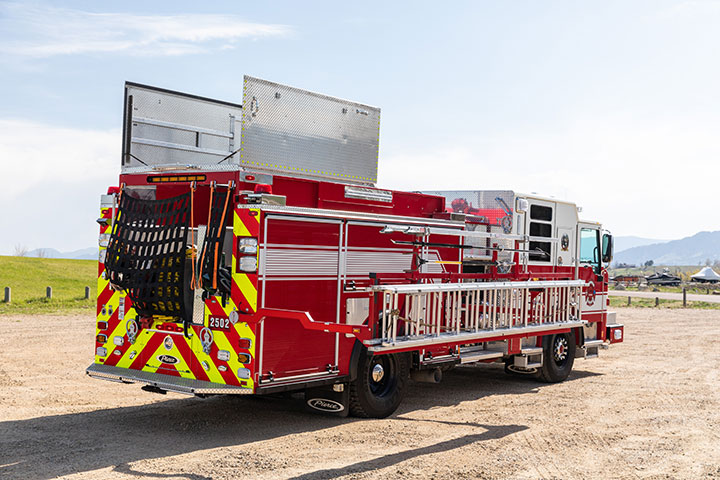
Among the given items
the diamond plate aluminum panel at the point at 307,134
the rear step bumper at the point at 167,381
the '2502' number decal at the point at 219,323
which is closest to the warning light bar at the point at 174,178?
the diamond plate aluminum panel at the point at 307,134

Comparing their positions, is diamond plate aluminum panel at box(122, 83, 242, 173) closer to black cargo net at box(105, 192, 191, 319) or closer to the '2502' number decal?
black cargo net at box(105, 192, 191, 319)

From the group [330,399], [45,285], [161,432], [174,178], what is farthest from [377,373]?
[45,285]

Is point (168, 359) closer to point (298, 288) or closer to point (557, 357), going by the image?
point (298, 288)

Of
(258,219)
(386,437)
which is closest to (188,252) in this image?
(258,219)

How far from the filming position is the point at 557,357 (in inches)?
495

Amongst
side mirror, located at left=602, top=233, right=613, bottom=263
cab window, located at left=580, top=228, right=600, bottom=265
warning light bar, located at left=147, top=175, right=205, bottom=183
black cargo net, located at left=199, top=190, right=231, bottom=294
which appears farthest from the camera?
side mirror, located at left=602, top=233, right=613, bottom=263

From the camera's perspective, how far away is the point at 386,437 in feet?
26.8

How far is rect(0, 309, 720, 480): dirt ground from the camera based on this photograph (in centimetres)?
694

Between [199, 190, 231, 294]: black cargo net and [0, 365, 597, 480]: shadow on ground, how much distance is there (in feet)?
5.26

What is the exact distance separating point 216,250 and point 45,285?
28.2 metres

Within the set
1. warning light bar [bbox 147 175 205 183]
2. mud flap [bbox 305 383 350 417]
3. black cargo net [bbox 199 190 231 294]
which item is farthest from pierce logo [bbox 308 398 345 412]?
warning light bar [bbox 147 175 205 183]

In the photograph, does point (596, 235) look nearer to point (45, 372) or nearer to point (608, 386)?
point (608, 386)

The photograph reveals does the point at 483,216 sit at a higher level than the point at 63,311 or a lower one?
higher

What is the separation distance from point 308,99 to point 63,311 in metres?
15.9
